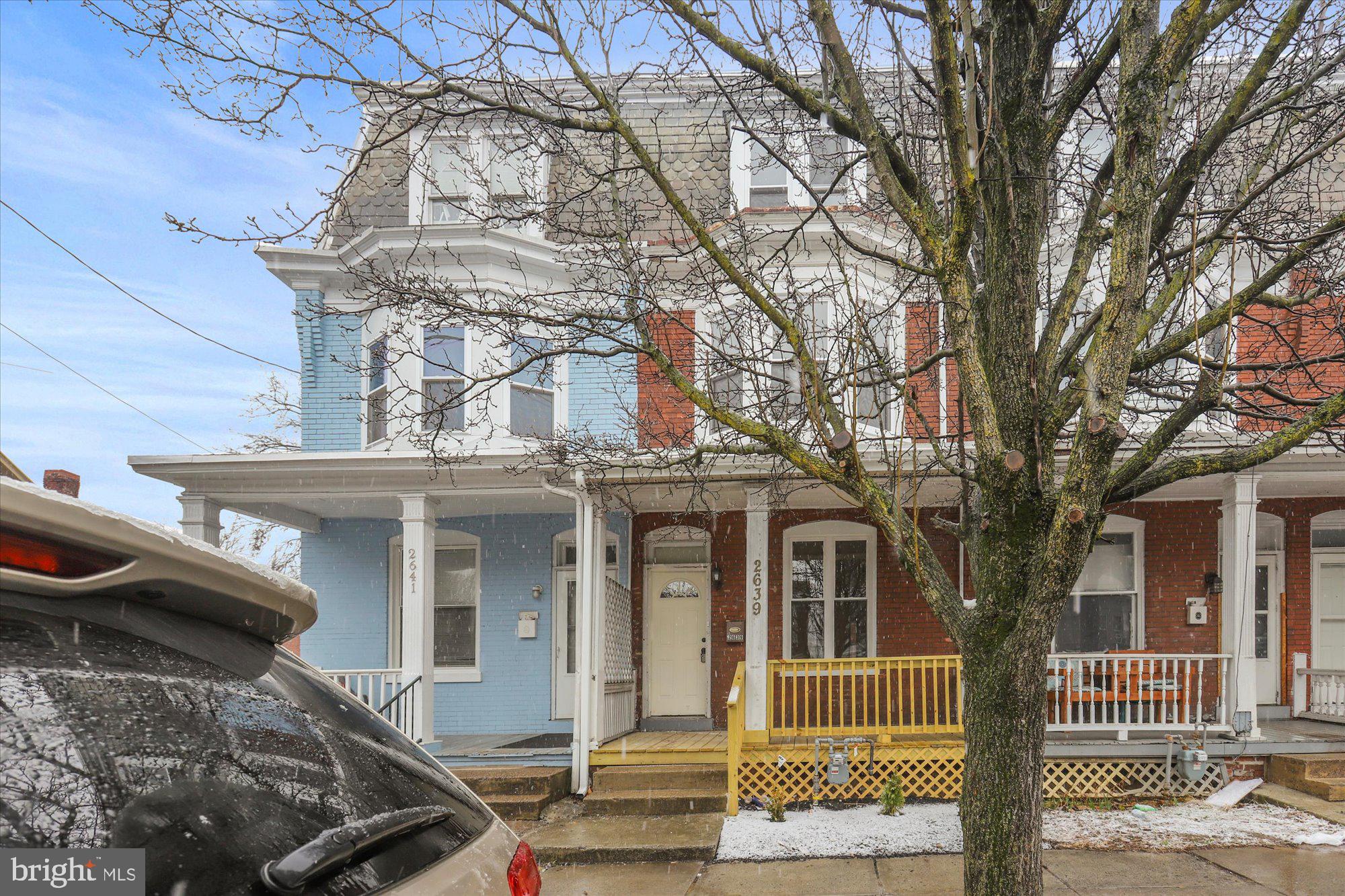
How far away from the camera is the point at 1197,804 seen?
9.38 metres

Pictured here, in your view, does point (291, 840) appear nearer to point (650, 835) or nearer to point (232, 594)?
point (232, 594)

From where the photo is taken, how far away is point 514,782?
9594 mm

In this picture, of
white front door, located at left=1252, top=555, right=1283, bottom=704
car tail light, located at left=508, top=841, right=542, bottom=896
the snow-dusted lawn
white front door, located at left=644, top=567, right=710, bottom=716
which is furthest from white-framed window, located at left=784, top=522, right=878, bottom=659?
car tail light, located at left=508, top=841, right=542, bottom=896

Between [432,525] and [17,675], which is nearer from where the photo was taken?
[17,675]

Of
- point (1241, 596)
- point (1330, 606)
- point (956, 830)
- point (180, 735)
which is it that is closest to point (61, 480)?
point (180, 735)

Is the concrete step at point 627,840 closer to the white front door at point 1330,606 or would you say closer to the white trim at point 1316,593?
the white trim at point 1316,593

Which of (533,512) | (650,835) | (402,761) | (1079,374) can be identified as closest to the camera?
(402,761)

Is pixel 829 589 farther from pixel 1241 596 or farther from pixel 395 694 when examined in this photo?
pixel 395 694

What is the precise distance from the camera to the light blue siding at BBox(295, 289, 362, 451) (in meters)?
12.7

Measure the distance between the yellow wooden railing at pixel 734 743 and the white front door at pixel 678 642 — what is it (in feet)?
9.90

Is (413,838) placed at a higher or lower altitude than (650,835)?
higher

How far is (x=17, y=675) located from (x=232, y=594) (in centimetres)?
41

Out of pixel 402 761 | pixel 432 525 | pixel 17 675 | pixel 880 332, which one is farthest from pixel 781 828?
pixel 17 675

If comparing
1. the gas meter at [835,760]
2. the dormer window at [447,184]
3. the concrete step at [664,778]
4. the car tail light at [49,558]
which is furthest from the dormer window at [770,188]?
the car tail light at [49,558]
